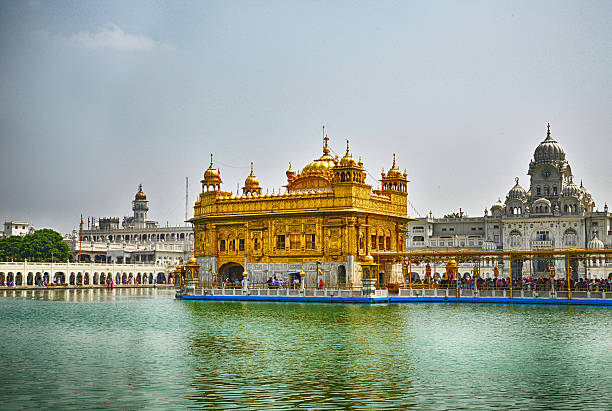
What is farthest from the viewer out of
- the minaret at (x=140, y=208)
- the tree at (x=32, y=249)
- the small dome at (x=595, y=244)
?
the minaret at (x=140, y=208)

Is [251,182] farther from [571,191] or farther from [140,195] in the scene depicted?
[140,195]

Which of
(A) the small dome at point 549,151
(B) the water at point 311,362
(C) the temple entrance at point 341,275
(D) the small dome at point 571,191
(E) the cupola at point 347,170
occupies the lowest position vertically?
(B) the water at point 311,362

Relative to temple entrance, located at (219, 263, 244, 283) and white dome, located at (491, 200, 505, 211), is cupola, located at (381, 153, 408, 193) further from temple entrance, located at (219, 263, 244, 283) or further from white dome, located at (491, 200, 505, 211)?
white dome, located at (491, 200, 505, 211)

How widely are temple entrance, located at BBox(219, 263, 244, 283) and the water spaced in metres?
22.1

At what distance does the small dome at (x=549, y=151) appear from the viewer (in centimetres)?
9731

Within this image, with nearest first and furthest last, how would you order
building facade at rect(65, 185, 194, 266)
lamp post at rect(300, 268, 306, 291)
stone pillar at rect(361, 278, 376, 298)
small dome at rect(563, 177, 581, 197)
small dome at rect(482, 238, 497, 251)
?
stone pillar at rect(361, 278, 376, 298) → lamp post at rect(300, 268, 306, 291) → small dome at rect(563, 177, 581, 197) → small dome at rect(482, 238, 497, 251) → building facade at rect(65, 185, 194, 266)

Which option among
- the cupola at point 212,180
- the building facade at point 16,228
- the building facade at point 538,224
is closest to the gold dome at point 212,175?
the cupola at point 212,180

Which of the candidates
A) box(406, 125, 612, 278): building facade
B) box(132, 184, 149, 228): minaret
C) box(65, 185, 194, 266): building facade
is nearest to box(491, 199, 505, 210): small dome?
box(406, 125, 612, 278): building facade

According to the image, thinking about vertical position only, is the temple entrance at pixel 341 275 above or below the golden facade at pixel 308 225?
below

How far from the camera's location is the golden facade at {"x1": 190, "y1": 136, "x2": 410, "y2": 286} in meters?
48.8

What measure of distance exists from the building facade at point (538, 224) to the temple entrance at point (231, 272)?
39197 millimetres

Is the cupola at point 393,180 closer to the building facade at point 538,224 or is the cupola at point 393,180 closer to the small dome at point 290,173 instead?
the small dome at point 290,173

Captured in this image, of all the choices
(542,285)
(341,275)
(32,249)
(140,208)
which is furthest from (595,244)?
(140,208)

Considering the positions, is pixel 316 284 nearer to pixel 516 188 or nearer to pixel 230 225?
pixel 230 225
